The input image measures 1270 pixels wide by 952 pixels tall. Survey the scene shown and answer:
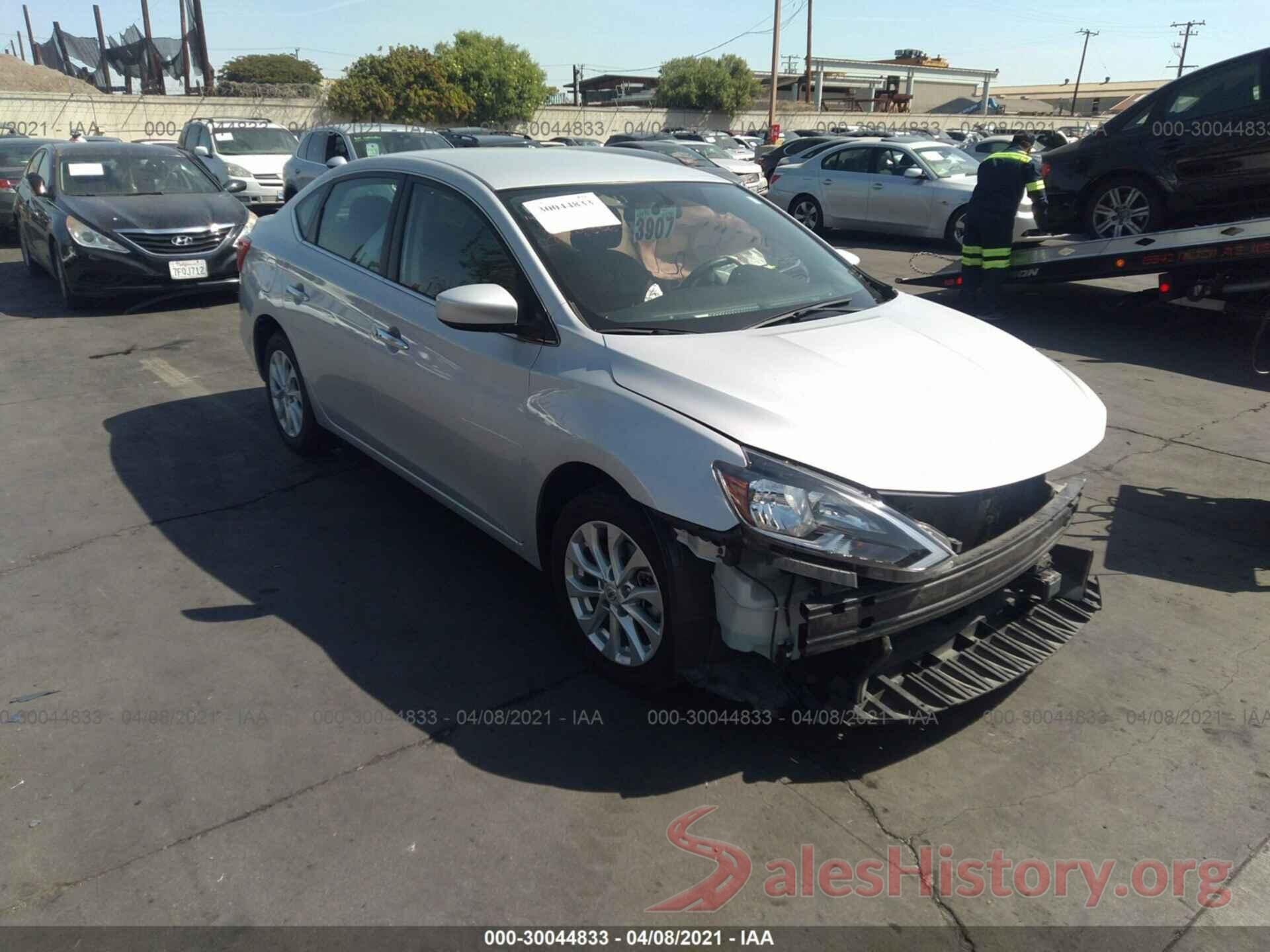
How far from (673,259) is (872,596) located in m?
1.77

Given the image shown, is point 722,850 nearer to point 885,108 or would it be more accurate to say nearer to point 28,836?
point 28,836

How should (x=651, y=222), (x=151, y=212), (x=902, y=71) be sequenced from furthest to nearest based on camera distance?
(x=902, y=71), (x=151, y=212), (x=651, y=222)

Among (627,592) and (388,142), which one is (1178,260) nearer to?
(627,592)

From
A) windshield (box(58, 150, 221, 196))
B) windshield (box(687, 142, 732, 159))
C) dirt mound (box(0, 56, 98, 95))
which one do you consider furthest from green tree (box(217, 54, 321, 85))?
windshield (box(58, 150, 221, 196))

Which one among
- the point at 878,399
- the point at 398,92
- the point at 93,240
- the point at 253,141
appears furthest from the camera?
the point at 398,92

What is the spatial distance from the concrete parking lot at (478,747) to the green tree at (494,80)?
43.7 meters

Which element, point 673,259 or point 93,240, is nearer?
point 673,259

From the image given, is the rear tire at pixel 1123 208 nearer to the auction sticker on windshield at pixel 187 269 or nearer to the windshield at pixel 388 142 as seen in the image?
the auction sticker on windshield at pixel 187 269

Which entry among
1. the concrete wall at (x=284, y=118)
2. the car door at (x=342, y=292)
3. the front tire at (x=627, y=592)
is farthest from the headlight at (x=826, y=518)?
the concrete wall at (x=284, y=118)

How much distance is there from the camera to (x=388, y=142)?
14938 millimetres

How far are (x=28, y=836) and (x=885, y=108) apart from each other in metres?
71.3

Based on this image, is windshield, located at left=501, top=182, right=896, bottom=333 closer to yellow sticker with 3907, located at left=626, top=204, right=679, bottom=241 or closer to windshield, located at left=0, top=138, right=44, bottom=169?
yellow sticker with 3907, located at left=626, top=204, right=679, bottom=241

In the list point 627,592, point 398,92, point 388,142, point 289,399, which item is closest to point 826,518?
point 627,592

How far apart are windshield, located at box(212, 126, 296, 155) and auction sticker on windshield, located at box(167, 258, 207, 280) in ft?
28.9
